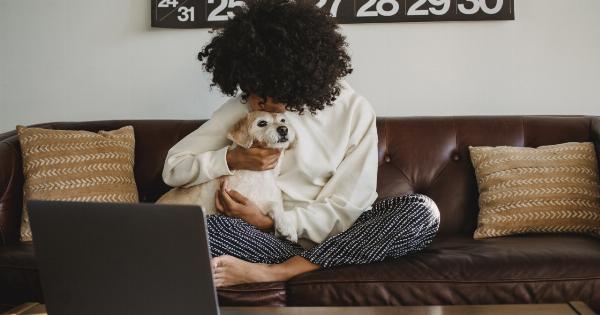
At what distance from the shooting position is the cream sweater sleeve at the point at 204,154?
5.64 feet

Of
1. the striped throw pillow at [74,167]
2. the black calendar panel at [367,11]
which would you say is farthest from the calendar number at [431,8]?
the striped throw pillow at [74,167]

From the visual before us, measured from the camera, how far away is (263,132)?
67.4 inches

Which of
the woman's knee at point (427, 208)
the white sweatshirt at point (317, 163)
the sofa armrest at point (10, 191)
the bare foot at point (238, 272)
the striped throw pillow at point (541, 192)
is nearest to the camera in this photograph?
Answer: the bare foot at point (238, 272)

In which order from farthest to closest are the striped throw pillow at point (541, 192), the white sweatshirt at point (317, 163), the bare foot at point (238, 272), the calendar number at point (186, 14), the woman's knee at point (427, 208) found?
the calendar number at point (186, 14)
the striped throw pillow at point (541, 192)
the white sweatshirt at point (317, 163)
the woman's knee at point (427, 208)
the bare foot at point (238, 272)

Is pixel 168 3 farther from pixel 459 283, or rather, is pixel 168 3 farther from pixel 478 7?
pixel 459 283

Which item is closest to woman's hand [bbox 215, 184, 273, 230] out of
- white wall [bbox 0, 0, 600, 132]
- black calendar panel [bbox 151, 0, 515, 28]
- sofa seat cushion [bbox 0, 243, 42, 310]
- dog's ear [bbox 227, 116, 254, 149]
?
dog's ear [bbox 227, 116, 254, 149]

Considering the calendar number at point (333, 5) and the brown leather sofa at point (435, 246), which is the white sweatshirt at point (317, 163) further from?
the calendar number at point (333, 5)

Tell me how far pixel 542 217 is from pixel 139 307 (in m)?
1.44

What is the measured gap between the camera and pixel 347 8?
7.97 feet

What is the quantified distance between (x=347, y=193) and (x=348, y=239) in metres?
0.21

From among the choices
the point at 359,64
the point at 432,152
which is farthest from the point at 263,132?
the point at 359,64

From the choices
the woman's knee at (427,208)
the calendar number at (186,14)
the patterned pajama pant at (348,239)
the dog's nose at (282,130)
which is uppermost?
the calendar number at (186,14)

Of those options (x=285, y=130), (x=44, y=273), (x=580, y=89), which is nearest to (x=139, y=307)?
(x=44, y=273)

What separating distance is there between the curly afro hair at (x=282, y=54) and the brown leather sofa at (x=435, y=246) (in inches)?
20.7
